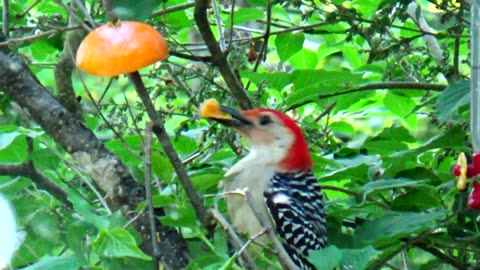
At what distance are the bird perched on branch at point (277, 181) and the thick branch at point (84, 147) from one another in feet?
1.39

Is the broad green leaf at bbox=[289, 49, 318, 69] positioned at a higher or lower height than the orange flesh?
lower

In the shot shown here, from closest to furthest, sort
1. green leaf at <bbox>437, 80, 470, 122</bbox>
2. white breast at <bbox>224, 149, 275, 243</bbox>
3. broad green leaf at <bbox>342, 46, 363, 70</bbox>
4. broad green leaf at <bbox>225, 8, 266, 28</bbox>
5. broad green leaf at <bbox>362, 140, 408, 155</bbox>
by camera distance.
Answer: green leaf at <bbox>437, 80, 470, 122</bbox> < broad green leaf at <bbox>362, 140, 408, 155</bbox> < white breast at <bbox>224, 149, 275, 243</bbox> < broad green leaf at <bbox>225, 8, 266, 28</bbox> < broad green leaf at <bbox>342, 46, 363, 70</bbox>

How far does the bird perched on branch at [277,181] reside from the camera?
3.76m

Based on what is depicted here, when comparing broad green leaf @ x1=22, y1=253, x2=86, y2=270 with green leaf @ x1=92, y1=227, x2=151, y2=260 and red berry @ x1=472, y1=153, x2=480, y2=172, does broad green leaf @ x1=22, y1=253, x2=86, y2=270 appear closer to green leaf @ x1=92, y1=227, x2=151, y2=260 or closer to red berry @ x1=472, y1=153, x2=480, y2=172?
green leaf @ x1=92, y1=227, x2=151, y2=260

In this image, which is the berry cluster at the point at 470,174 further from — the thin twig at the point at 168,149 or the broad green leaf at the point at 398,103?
the broad green leaf at the point at 398,103

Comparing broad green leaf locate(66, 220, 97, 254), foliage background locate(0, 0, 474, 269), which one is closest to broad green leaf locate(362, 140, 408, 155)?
foliage background locate(0, 0, 474, 269)

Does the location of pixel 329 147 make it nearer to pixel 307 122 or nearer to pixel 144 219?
pixel 307 122

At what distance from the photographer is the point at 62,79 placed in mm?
3918

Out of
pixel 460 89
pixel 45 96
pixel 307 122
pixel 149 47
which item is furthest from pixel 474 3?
pixel 307 122

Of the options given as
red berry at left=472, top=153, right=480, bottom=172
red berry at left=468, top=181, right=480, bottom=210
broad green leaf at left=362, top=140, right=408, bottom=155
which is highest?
red berry at left=472, top=153, right=480, bottom=172

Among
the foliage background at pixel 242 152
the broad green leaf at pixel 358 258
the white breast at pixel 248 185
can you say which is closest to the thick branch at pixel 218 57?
the foliage background at pixel 242 152

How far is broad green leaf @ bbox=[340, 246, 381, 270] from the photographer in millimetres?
2800

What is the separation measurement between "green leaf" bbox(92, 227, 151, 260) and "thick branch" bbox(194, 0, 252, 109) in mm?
1023

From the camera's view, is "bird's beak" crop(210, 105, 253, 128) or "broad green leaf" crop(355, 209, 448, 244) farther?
"bird's beak" crop(210, 105, 253, 128)
